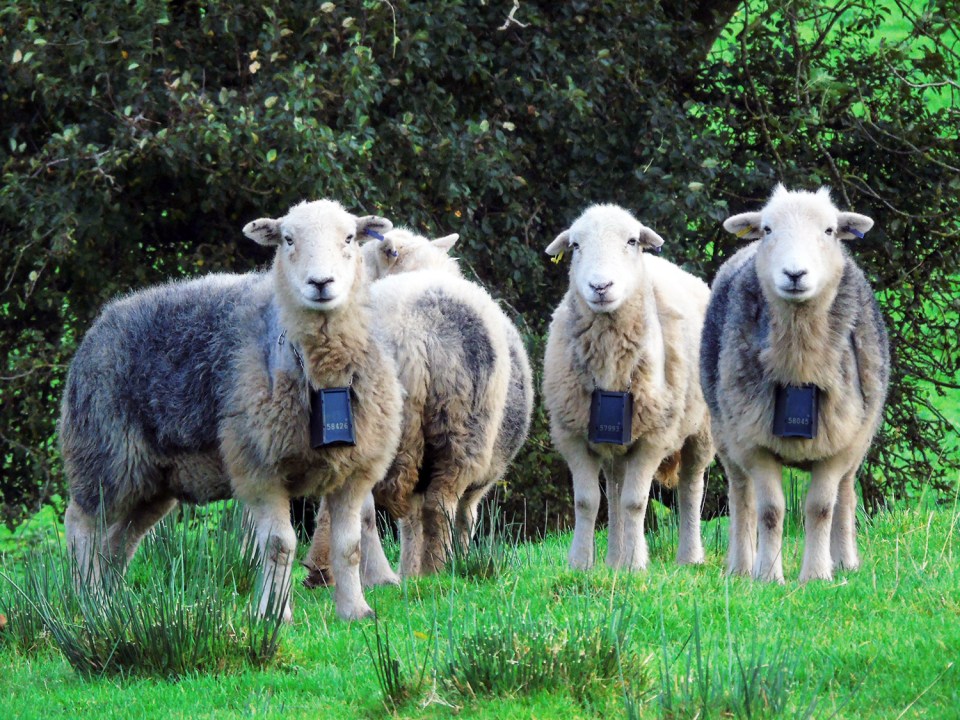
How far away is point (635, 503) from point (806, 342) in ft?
3.92

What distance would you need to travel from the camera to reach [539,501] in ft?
32.8

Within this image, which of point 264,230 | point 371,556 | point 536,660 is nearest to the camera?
point 536,660

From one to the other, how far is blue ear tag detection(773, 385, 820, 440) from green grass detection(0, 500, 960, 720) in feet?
2.29

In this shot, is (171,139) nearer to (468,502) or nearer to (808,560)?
(468,502)

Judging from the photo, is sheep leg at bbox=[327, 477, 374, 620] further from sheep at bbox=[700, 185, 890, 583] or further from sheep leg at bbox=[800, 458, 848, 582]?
sheep leg at bbox=[800, 458, 848, 582]

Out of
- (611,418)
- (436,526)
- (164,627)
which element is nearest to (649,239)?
(611,418)

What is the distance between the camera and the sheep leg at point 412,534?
23.2 ft

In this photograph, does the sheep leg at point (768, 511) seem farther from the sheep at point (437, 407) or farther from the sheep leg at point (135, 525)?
the sheep leg at point (135, 525)

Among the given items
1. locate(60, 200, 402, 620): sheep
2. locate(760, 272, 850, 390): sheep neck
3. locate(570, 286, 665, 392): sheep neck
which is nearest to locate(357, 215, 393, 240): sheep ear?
locate(60, 200, 402, 620): sheep

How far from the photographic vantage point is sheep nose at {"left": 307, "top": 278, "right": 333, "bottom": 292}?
585 centimetres

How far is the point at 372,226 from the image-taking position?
636 cm

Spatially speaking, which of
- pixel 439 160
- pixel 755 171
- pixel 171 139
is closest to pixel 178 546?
pixel 171 139

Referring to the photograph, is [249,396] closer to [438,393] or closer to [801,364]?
[438,393]

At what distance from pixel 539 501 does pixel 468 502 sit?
2394 mm
